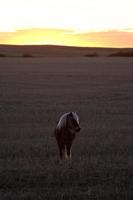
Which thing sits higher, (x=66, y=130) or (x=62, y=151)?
(x=66, y=130)

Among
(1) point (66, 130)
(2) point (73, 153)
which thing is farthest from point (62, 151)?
(2) point (73, 153)

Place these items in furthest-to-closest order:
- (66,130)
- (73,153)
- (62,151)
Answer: (73,153) < (62,151) < (66,130)

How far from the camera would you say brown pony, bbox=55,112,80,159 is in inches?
457

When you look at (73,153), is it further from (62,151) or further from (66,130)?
(66,130)

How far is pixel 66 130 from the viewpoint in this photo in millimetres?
11836

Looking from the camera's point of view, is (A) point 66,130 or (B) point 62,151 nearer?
(A) point 66,130

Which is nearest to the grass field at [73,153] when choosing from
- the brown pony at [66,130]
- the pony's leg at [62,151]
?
the pony's leg at [62,151]

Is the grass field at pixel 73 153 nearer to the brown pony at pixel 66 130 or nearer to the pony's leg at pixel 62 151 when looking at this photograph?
the pony's leg at pixel 62 151

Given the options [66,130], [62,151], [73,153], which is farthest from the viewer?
[73,153]

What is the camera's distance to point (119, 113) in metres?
20.6

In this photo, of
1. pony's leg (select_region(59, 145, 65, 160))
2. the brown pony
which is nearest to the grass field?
pony's leg (select_region(59, 145, 65, 160))

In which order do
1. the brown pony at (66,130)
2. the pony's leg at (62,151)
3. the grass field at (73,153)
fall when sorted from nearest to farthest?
the grass field at (73,153), the brown pony at (66,130), the pony's leg at (62,151)

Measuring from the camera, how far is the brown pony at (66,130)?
1162 cm

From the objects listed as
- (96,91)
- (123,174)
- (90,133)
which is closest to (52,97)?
(96,91)
